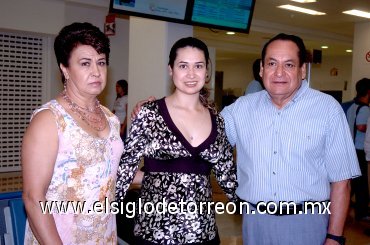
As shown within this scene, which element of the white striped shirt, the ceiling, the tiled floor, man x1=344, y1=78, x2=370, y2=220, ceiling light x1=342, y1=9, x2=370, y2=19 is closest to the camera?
the white striped shirt

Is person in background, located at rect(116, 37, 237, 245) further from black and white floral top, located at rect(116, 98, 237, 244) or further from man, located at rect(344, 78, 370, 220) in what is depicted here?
man, located at rect(344, 78, 370, 220)

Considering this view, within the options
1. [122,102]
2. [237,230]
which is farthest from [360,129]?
[122,102]

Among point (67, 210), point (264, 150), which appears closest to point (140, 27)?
point (264, 150)

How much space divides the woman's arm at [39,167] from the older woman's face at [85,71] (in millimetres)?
190

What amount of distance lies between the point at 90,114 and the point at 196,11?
3781 millimetres

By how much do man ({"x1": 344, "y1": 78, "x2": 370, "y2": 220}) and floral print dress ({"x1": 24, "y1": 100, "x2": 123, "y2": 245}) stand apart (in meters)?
4.16

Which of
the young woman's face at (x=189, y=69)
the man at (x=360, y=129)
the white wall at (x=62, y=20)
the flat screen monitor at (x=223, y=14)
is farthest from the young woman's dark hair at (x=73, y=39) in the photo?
the white wall at (x=62, y=20)

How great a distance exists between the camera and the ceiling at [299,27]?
841cm

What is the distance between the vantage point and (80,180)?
1732mm

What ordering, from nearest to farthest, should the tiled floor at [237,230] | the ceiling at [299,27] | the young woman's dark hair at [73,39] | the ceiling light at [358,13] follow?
the young woman's dark hair at [73,39], the tiled floor at [237,230], the ceiling at [299,27], the ceiling light at [358,13]

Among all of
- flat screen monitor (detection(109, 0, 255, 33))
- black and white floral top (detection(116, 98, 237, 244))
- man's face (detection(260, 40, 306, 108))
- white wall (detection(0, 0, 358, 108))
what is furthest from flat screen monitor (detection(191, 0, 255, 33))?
black and white floral top (detection(116, 98, 237, 244))

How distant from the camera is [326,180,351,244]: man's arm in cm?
212

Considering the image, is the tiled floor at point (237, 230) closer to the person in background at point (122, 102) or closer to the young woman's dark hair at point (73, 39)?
the person in background at point (122, 102)

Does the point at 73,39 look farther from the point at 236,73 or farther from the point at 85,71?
the point at 236,73
